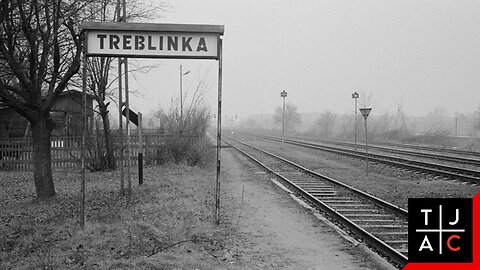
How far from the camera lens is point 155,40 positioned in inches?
334

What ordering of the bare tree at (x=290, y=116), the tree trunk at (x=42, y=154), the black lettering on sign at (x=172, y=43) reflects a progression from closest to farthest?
the black lettering on sign at (x=172, y=43) < the tree trunk at (x=42, y=154) < the bare tree at (x=290, y=116)

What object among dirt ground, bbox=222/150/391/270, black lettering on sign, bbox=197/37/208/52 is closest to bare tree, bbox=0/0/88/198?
black lettering on sign, bbox=197/37/208/52

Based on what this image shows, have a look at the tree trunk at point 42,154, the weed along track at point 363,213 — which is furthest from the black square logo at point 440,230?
the tree trunk at point 42,154

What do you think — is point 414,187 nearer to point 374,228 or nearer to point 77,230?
point 374,228

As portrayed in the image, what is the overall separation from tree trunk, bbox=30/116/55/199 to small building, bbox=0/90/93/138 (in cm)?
1328

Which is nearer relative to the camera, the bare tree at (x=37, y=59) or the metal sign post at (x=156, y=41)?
the metal sign post at (x=156, y=41)

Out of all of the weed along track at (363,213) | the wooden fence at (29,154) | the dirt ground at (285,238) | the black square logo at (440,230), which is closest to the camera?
the black square logo at (440,230)

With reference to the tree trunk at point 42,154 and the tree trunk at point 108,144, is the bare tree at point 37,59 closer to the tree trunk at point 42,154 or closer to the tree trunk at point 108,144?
the tree trunk at point 42,154

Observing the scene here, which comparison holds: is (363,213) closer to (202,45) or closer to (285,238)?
(285,238)

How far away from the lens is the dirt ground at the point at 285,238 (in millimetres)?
6891

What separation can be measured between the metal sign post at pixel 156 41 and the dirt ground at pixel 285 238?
87.5 inches

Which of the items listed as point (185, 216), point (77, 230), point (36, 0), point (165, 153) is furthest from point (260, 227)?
point (165, 153)

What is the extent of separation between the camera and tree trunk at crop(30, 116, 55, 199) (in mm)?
11367

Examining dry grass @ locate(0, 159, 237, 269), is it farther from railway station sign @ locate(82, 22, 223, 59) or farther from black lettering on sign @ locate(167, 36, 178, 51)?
black lettering on sign @ locate(167, 36, 178, 51)
